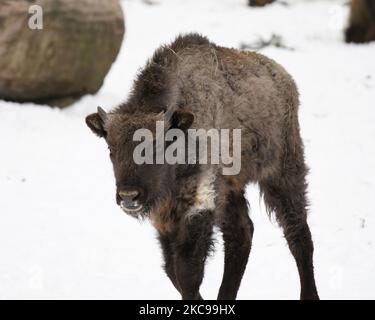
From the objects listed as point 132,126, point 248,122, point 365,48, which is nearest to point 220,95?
point 248,122

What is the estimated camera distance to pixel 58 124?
10.9 meters

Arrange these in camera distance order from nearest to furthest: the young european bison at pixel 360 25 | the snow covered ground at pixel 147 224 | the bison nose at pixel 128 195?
1. the bison nose at pixel 128 195
2. the snow covered ground at pixel 147 224
3. the young european bison at pixel 360 25

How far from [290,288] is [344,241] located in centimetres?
112

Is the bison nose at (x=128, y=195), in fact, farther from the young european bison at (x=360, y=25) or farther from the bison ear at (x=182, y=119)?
the young european bison at (x=360, y=25)

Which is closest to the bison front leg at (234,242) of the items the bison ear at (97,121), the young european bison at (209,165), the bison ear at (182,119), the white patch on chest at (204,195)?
the young european bison at (209,165)

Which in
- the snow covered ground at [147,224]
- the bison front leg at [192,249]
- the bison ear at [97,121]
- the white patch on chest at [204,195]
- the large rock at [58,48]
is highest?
the bison ear at [97,121]

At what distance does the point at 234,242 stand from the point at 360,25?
795 cm

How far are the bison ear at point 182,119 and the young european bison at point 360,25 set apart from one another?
8645mm

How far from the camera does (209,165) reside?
577 cm

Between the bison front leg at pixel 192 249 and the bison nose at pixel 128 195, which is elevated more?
the bison nose at pixel 128 195

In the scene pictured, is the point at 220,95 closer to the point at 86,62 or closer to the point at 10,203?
the point at 10,203

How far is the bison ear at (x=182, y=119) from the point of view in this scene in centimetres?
548

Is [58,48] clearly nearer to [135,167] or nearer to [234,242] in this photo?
[234,242]

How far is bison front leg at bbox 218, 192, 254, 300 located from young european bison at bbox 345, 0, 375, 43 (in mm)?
7681
